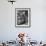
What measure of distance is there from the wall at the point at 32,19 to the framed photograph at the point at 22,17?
12 centimetres

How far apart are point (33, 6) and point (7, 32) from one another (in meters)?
1.43

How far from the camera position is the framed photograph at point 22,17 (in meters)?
5.27

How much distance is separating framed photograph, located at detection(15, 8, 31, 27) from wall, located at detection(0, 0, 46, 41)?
Answer: 0.38 feet

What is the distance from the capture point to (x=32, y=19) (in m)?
5.26

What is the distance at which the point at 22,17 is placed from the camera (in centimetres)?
532

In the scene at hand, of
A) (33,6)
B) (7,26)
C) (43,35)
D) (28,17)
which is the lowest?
(43,35)

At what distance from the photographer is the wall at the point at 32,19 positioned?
5.25m

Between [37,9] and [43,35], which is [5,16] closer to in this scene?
[37,9]

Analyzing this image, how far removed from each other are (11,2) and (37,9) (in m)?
1.04

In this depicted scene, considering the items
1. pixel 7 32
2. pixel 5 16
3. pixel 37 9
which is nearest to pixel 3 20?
pixel 5 16

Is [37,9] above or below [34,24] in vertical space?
above

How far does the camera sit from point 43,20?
5.27 m

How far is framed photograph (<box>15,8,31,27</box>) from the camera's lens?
5270 millimetres

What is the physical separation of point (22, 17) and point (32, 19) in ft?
1.31
